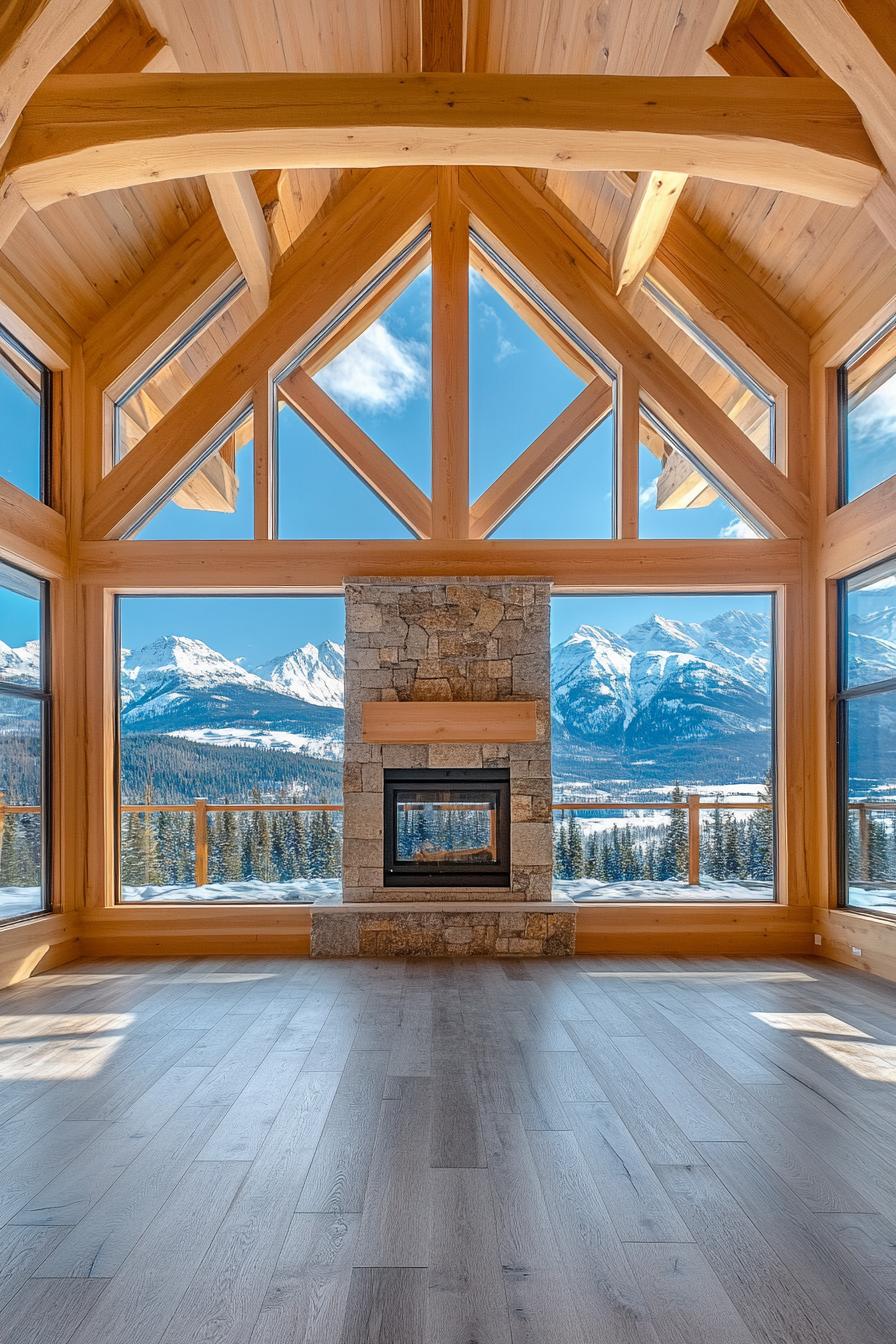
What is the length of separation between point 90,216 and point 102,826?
4001 millimetres

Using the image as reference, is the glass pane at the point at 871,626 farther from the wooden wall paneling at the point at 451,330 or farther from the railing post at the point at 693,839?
the wooden wall paneling at the point at 451,330

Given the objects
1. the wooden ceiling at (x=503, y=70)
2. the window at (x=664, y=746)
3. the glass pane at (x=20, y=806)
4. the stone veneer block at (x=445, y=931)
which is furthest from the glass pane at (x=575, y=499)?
the glass pane at (x=20, y=806)

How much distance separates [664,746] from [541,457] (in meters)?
2.28

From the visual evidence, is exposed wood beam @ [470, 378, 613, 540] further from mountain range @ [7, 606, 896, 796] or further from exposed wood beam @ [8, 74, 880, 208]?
exposed wood beam @ [8, 74, 880, 208]

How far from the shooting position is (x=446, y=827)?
6.25 m

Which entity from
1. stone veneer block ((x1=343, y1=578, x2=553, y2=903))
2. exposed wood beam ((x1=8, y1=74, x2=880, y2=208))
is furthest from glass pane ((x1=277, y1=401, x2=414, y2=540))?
exposed wood beam ((x1=8, y1=74, x2=880, y2=208))

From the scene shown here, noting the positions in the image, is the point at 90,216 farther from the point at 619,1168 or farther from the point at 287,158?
the point at 619,1168

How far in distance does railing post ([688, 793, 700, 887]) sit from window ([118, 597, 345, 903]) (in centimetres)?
251

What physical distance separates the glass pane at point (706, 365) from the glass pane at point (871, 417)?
628mm

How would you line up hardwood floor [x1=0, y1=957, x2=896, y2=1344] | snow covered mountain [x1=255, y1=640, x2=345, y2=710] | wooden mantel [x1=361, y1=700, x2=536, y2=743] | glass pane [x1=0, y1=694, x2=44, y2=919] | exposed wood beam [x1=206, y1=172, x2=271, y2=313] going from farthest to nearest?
1. snow covered mountain [x1=255, y1=640, x2=345, y2=710]
2. wooden mantel [x1=361, y1=700, x2=536, y2=743]
3. glass pane [x1=0, y1=694, x2=44, y2=919]
4. exposed wood beam [x1=206, y1=172, x2=271, y2=313]
5. hardwood floor [x1=0, y1=957, x2=896, y2=1344]

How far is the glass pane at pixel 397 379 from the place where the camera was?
21.4 ft

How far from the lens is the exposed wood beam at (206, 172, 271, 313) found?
17.7ft

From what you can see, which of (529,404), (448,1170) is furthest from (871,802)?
(448,1170)

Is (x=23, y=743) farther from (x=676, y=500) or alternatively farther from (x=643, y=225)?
(x=643, y=225)
